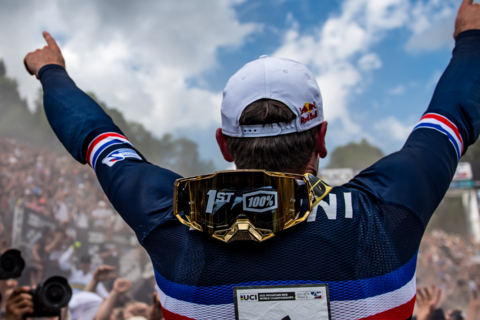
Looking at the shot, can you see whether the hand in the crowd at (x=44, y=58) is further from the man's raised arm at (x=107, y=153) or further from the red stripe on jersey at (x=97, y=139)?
the red stripe on jersey at (x=97, y=139)

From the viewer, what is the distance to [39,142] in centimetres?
1515

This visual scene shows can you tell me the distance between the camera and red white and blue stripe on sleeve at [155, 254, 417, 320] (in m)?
0.83

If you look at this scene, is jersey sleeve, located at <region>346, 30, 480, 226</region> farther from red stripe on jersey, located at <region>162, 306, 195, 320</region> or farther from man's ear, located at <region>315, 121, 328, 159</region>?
red stripe on jersey, located at <region>162, 306, 195, 320</region>

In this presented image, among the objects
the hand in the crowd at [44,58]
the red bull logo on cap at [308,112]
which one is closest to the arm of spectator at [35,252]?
the hand in the crowd at [44,58]

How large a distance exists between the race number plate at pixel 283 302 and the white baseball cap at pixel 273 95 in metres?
0.38

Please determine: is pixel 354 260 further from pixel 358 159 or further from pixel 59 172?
pixel 358 159

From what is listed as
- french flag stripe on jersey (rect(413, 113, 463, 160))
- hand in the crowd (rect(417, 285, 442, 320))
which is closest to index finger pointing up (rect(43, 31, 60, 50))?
french flag stripe on jersey (rect(413, 113, 463, 160))

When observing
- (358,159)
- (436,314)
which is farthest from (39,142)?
(358,159)

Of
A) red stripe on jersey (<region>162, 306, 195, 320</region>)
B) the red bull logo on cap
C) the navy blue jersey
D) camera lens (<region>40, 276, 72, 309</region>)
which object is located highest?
the red bull logo on cap

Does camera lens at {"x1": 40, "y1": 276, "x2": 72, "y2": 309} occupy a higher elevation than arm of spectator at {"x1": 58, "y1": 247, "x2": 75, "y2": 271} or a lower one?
lower

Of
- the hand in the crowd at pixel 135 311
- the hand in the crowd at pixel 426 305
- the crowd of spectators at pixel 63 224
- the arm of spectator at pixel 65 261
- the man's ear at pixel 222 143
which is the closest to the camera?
the man's ear at pixel 222 143

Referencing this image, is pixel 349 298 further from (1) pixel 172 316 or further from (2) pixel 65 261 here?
(2) pixel 65 261

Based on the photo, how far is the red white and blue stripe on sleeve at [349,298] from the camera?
2.72 ft

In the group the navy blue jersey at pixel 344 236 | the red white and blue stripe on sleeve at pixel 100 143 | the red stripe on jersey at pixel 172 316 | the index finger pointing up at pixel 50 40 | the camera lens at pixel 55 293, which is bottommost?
the red stripe on jersey at pixel 172 316
